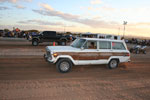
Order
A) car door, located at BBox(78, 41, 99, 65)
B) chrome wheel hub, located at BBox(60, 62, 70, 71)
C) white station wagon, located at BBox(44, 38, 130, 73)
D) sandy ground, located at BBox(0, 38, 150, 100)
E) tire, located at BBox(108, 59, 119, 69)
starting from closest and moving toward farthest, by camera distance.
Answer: sandy ground, located at BBox(0, 38, 150, 100), white station wagon, located at BBox(44, 38, 130, 73), chrome wheel hub, located at BBox(60, 62, 70, 71), car door, located at BBox(78, 41, 99, 65), tire, located at BBox(108, 59, 119, 69)

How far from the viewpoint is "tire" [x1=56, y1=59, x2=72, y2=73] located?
5.66m

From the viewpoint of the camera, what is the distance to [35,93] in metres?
3.87

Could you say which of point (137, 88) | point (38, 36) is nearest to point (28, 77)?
point (137, 88)

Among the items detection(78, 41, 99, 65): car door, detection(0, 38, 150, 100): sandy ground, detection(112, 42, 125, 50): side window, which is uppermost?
detection(112, 42, 125, 50): side window

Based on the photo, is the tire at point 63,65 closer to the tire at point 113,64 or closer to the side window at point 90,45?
the side window at point 90,45

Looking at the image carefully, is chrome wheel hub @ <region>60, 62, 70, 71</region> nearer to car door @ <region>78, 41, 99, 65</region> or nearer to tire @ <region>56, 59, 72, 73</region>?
tire @ <region>56, 59, 72, 73</region>

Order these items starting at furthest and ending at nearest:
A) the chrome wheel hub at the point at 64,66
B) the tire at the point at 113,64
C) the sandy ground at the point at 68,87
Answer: the tire at the point at 113,64, the chrome wheel hub at the point at 64,66, the sandy ground at the point at 68,87

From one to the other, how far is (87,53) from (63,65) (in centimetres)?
148

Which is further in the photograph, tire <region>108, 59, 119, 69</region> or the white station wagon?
tire <region>108, 59, 119, 69</region>

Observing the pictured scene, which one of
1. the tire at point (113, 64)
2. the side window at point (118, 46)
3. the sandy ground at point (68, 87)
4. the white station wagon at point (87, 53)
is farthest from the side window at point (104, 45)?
the sandy ground at point (68, 87)

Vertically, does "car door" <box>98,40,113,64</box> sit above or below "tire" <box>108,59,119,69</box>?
above

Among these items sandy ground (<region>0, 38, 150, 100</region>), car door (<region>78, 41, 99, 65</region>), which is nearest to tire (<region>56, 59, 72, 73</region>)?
sandy ground (<region>0, 38, 150, 100</region>)

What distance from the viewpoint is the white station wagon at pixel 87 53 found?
5625mm

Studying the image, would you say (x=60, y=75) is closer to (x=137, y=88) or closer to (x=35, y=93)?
(x=35, y=93)
